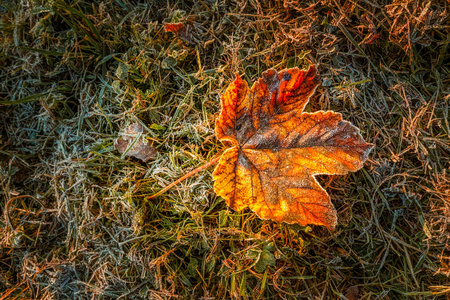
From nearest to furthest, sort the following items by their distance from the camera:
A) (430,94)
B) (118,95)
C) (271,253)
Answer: (271,253) → (430,94) → (118,95)

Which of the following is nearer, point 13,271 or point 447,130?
point 447,130

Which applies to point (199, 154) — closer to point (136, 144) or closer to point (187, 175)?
point (187, 175)

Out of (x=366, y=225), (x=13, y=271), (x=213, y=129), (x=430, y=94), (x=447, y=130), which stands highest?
(x=430, y=94)

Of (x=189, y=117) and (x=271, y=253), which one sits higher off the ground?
(x=189, y=117)

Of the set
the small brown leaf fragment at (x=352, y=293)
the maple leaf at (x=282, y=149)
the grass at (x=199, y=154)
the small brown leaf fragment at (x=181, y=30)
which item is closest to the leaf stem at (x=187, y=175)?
the grass at (x=199, y=154)

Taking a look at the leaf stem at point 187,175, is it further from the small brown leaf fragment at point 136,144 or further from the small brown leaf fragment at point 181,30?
the small brown leaf fragment at point 181,30

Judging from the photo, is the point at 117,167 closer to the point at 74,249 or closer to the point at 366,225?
the point at 74,249

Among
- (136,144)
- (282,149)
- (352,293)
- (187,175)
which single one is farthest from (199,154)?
(352,293)

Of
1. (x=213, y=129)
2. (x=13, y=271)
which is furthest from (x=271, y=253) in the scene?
(x=13, y=271)
